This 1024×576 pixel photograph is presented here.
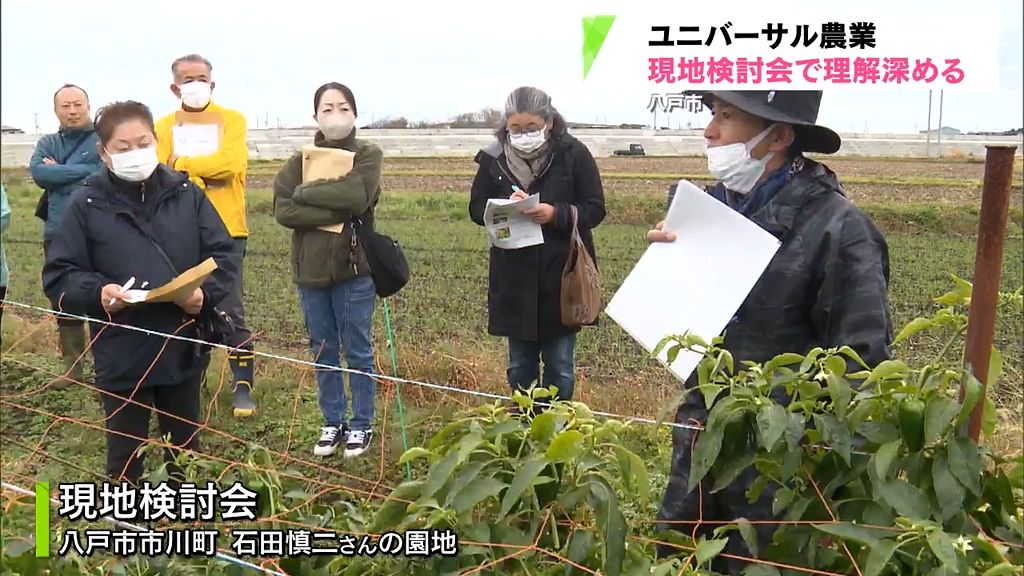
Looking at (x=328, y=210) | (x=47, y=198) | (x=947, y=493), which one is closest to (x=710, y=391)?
(x=947, y=493)

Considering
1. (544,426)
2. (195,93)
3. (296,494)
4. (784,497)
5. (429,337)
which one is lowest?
(429,337)

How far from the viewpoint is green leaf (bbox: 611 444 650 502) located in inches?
52.7

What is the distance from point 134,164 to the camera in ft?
9.64

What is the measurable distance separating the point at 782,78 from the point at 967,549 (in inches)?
45.5

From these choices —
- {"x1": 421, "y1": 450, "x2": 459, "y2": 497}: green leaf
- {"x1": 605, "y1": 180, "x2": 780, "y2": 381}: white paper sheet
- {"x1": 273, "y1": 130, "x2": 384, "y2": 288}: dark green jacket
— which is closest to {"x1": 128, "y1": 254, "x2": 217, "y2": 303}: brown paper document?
{"x1": 273, "y1": 130, "x2": 384, "y2": 288}: dark green jacket

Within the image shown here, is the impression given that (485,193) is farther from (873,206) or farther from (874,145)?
(874,145)

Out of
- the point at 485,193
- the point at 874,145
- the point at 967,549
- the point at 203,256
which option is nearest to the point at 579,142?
the point at 485,193

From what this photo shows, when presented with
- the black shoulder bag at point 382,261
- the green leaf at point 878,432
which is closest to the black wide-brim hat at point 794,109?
the green leaf at point 878,432

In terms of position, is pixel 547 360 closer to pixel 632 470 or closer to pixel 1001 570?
pixel 632 470

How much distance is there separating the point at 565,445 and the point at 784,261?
0.78m

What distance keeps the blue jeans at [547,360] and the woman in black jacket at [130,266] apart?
1101mm

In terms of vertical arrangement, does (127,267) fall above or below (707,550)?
above

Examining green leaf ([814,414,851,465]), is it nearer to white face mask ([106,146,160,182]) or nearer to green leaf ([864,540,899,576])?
green leaf ([864,540,899,576])

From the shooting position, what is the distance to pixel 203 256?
310cm
